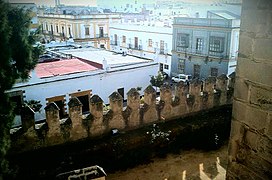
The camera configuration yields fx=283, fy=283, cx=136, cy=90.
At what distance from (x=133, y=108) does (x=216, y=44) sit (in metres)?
13.6

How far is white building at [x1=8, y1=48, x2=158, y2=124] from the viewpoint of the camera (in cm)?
987

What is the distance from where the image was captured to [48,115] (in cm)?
506

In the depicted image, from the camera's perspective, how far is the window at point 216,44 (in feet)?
58.4

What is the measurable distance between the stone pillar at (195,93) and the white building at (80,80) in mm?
5079

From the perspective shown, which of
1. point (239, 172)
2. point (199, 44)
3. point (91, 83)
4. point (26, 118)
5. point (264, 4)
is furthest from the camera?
point (199, 44)

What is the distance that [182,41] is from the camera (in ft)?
65.7

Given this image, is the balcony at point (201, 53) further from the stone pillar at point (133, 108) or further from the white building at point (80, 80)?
the stone pillar at point (133, 108)

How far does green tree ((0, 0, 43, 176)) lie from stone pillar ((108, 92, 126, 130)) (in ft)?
7.09

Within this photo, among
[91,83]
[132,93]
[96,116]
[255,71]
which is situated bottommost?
[91,83]

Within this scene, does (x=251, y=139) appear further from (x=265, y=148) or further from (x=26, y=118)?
(x=26, y=118)

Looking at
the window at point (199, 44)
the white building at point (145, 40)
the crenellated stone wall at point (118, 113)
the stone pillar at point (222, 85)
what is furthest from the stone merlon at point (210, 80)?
the white building at point (145, 40)

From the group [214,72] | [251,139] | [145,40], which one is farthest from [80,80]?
[145,40]

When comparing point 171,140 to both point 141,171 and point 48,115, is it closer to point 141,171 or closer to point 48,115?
point 141,171

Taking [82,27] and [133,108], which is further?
[82,27]
